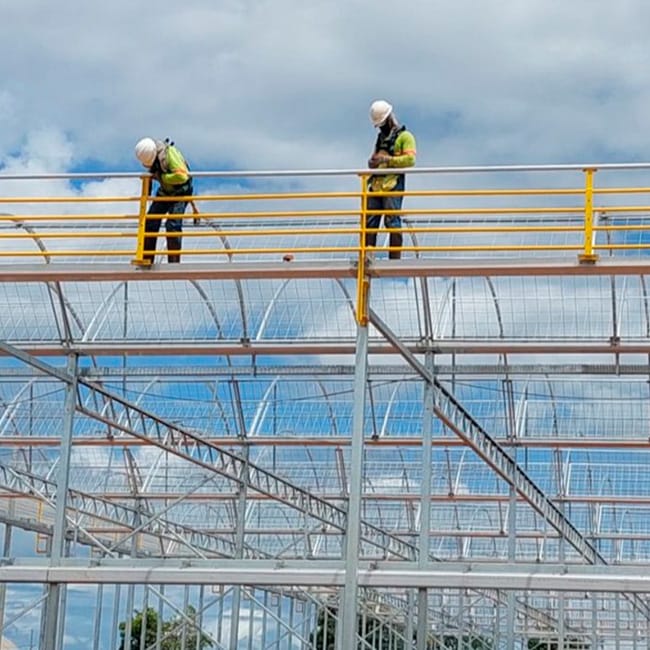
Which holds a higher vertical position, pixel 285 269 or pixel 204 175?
pixel 204 175

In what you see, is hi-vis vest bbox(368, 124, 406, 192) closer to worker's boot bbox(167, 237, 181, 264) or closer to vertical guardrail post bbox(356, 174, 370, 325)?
vertical guardrail post bbox(356, 174, 370, 325)

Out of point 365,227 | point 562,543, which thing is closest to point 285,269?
point 365,227

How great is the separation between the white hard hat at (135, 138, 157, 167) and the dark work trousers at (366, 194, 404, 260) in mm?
3021

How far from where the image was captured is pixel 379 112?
1855cm

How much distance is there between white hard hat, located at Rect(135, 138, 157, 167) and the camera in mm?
19047

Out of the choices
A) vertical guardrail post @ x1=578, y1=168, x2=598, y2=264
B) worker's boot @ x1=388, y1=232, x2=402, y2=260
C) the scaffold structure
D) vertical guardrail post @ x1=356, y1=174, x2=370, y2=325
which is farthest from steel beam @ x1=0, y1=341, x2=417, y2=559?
vertical guardrail post @ x1=578, y1=168, x2=598, y2=264

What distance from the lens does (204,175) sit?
61.4 feet

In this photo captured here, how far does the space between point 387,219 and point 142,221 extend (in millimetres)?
3269

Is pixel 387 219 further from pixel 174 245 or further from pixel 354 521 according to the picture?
pixel 354 521

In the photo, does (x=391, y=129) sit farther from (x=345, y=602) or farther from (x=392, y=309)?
(x=345, y=602)

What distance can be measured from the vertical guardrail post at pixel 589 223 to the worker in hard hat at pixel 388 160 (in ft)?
7.61

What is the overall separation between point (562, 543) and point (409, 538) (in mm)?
10355

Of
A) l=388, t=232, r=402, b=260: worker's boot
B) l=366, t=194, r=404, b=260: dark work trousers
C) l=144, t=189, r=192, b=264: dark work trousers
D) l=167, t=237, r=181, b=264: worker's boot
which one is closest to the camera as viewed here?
l=366, t=194, r=404, b=260: dark work trousers

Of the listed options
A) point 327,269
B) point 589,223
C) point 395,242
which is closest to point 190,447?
point 395,242
